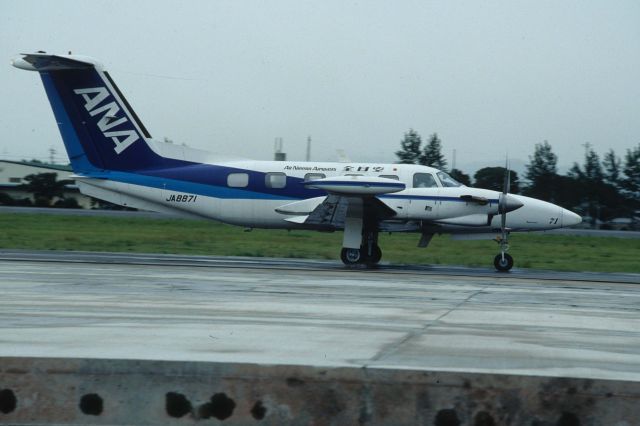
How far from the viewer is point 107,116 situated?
2364 centimetres

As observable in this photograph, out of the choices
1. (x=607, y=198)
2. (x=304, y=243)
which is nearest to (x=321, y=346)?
(x=304, y=243)

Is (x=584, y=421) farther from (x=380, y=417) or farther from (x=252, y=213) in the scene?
(x=252, y=213)

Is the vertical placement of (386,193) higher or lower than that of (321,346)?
higher

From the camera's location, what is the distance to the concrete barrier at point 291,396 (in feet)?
19.2

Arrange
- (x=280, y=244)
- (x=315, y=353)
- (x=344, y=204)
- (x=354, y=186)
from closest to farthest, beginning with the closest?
(x=315, y=353) < (x=354, y=186) < (x=344, y=204) < (x=280, y=244)

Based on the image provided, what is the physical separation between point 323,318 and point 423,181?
39.9ft

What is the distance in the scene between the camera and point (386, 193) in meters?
20.5

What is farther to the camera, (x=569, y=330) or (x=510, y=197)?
(x=510, y=197)

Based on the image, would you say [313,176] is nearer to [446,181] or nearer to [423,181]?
[423,181]

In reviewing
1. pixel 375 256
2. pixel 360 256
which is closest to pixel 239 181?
pixel 360 256

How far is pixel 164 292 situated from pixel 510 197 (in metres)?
11.0

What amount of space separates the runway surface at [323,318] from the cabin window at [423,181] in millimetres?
3878

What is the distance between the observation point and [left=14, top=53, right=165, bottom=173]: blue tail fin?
76.7 ft

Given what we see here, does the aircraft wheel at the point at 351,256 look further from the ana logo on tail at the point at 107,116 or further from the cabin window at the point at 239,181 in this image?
the ana logo on tail at the point at 107,116
